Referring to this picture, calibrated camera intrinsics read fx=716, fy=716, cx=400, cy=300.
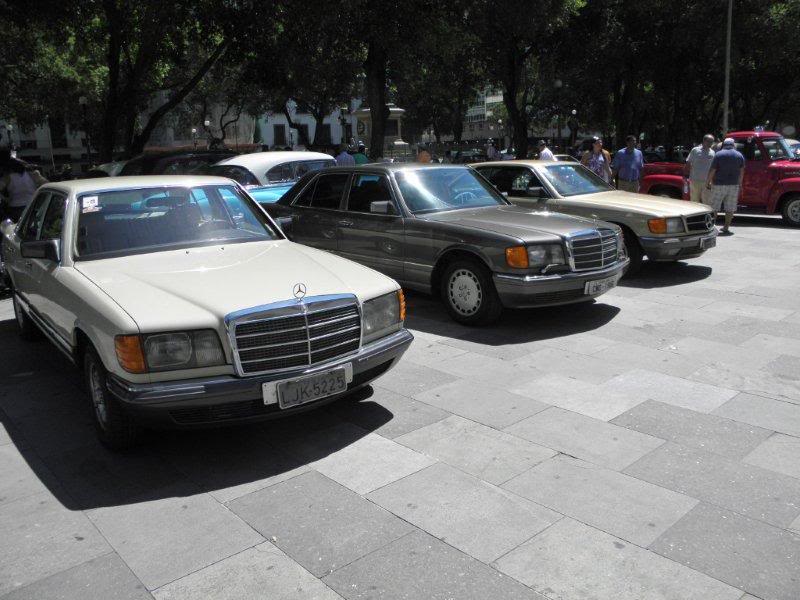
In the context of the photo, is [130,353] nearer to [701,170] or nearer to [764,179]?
[701,170]

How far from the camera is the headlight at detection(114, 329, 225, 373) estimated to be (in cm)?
378

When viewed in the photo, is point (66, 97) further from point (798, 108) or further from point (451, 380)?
point (798, 108)

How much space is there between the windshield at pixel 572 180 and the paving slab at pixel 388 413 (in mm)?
5293

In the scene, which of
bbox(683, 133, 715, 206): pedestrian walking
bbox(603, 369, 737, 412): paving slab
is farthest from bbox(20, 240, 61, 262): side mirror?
bbox(683, 133, 715, 206): pedestrian walking

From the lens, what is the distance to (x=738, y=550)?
125 inches

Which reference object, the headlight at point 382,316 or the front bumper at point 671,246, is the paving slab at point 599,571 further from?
the front bumper at point 671,246

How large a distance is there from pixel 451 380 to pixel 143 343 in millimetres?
2531

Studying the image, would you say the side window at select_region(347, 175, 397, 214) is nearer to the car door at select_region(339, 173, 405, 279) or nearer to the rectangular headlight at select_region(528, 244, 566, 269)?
the car door at select_region(339, 173, 405, 279)

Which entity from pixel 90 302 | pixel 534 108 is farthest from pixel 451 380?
pixel 534 108

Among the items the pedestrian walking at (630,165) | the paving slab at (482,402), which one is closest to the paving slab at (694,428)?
the paving slab at (482,402)

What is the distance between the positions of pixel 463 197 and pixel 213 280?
4.16 metres

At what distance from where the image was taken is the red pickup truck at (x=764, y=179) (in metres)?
13.8

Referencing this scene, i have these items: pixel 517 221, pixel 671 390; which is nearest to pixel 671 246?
pixel 517 221

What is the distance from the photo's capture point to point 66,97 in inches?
1423
